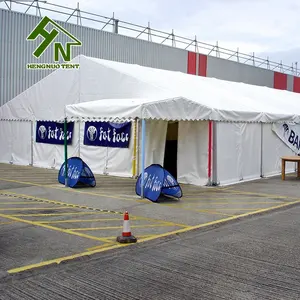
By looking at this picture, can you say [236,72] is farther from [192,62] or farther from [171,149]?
[171,149]

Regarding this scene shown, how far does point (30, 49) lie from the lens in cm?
2423

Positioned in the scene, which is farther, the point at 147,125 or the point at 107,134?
the point at 107,134

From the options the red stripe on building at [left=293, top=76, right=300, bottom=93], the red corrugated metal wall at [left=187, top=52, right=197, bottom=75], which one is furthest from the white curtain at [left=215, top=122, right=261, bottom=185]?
the red stripe on building at [left=293, top=76, right=300, bottom=93]

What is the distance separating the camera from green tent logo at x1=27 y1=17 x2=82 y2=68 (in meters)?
24.5

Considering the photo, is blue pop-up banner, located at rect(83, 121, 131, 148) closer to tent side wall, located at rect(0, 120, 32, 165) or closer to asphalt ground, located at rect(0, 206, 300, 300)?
tent side wall, located at rect(0, 120, 32, 165)

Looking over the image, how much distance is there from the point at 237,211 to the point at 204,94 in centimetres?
765

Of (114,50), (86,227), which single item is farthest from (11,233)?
(114,50)

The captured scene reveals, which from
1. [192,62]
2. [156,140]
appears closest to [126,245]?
[156,140]

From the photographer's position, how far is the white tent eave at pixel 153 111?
12109mm

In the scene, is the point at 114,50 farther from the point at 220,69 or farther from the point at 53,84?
the point at 220,69

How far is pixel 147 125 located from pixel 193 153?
90.8 inches

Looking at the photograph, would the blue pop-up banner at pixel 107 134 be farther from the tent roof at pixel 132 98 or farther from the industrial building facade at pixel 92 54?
the industrial building facade at pixel 92 54

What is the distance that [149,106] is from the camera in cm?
1200

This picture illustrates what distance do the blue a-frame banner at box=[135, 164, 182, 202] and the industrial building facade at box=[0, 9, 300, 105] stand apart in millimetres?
14332
